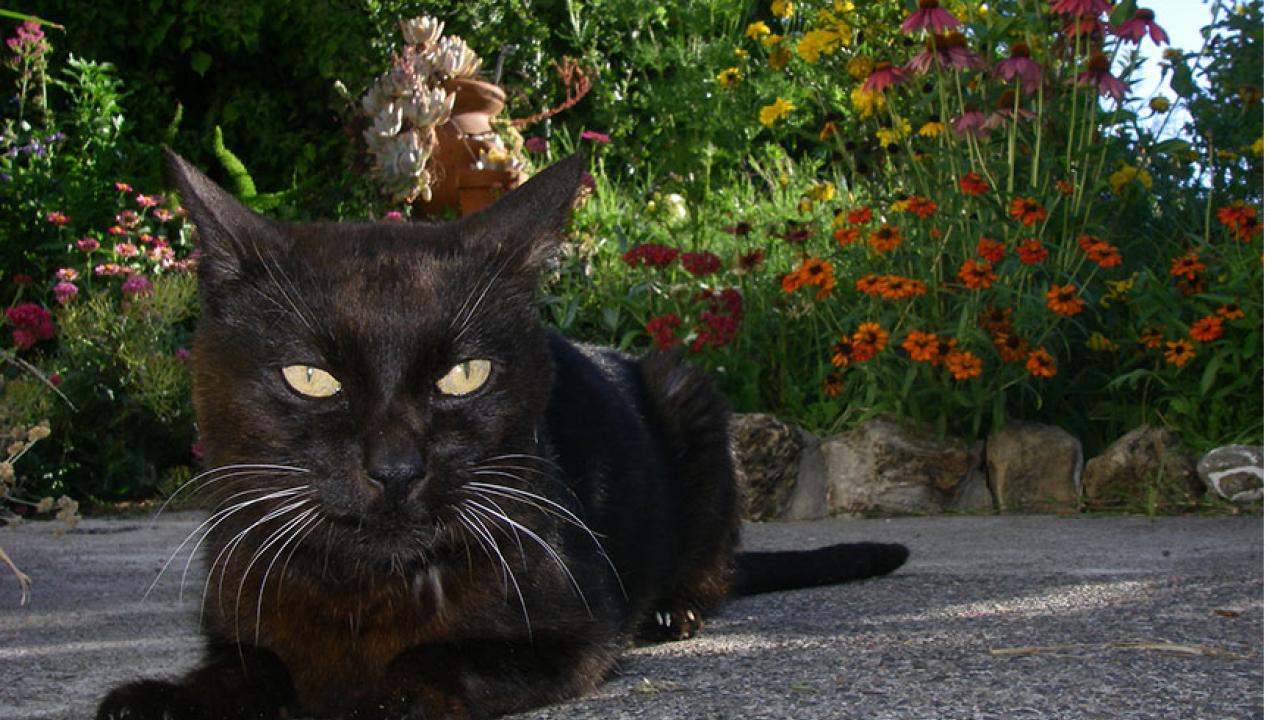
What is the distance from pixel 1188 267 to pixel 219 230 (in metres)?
4.21

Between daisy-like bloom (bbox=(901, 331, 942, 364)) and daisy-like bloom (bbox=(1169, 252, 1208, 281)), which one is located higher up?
daisy-like bloom (bbox=(1169, 252, 1208, 281))

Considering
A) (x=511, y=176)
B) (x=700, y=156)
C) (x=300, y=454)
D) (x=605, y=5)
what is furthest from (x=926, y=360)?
(x=605, y=5)

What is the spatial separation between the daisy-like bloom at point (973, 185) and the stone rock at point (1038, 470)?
0.94 m

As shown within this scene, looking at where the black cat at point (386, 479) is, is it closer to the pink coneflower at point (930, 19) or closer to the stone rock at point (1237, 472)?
the pink coneflower at point (930, 19)

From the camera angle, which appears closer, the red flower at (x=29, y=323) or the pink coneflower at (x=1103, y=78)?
the pink coneflower at (x=1103, y=78)

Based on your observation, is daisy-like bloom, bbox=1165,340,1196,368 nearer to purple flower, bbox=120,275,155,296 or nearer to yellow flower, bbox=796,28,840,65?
yellow flower, bbox=796,28,840,65

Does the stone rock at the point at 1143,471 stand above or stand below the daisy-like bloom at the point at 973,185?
below

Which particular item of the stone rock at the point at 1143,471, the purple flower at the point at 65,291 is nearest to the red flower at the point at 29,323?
the purple flower at the point at 65,291

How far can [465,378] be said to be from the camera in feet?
7.32

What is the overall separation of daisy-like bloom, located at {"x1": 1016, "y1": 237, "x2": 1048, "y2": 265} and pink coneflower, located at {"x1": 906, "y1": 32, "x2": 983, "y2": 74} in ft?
2.53

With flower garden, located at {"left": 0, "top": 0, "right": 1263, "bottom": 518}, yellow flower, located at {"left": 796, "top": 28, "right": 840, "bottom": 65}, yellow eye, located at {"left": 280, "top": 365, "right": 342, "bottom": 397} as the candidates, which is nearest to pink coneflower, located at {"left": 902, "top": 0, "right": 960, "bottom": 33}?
flower garden, located at {"left": 0, "top": 0, "right": 1263, "bottom": 518}

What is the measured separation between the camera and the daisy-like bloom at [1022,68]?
17.3 feet

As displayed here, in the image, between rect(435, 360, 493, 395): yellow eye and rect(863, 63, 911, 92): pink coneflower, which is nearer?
rect(435, 360, 493, 395): yellow eye

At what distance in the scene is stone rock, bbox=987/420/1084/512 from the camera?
17.6ft
